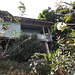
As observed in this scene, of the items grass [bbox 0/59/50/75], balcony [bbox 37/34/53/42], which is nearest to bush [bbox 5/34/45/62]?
grass [bbox 0/59/50/75]

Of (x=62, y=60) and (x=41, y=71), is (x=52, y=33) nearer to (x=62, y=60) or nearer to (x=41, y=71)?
(x=41, y=71)

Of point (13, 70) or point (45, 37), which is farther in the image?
point (45, 37)

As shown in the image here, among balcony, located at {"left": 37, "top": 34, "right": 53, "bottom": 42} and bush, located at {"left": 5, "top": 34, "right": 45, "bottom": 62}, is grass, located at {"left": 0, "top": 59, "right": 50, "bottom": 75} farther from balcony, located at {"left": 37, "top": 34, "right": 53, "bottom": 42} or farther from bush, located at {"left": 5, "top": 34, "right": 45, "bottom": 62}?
balcony, located at {"left": 37, "top": 34, "right": 53, "bottom": 42}

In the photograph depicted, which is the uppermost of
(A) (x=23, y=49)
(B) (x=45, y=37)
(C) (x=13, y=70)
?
(B) (x=45, y=37)

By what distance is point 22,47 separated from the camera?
6.13 metres

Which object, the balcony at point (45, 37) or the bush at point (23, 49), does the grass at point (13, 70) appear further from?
the balcony at point (45, 37)

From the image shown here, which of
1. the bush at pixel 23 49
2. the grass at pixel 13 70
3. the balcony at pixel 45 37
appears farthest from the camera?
the balcony at pixel 45 37

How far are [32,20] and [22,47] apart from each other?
12.9ft

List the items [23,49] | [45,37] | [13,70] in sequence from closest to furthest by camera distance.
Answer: [13,70]
[23,49]
[45,37]

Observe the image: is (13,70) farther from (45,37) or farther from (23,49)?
(45,37)

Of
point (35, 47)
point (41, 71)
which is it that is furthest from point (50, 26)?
point (41, 71)

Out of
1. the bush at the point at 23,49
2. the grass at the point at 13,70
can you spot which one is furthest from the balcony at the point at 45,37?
the grass at the point at 13,70

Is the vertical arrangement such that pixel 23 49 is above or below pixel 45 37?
below

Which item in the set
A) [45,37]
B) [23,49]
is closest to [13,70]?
[23,49]
